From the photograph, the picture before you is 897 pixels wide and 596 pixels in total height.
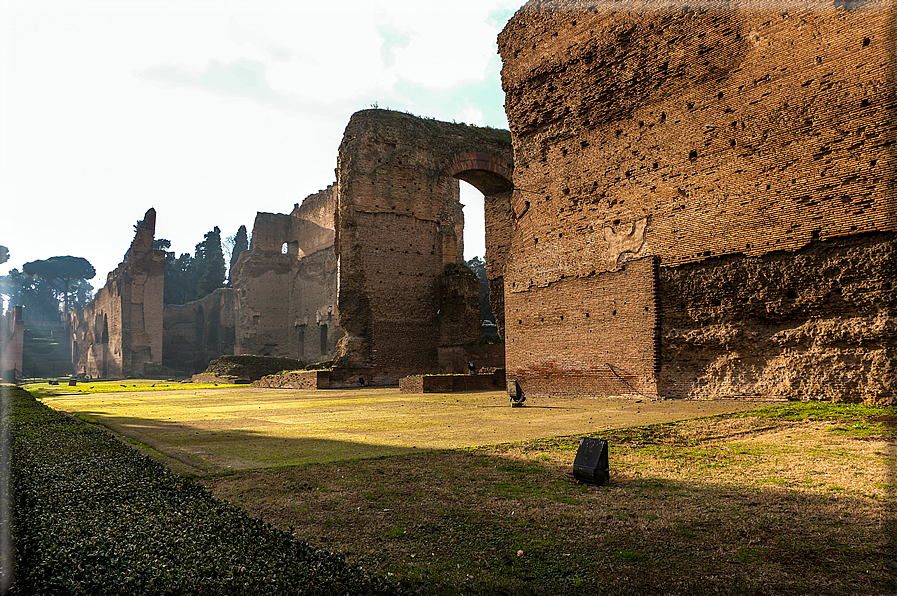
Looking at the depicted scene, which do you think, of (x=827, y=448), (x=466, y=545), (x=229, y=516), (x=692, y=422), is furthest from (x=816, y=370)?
(x=229, y=516)

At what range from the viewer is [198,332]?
36.4m

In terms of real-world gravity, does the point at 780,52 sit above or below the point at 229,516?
above

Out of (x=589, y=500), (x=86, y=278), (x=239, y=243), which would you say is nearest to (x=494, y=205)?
(x=589, y=500)

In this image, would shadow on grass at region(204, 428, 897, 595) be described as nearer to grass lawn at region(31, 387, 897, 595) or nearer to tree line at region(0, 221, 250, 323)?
grass lawn at region(31, 387, 897, 595)

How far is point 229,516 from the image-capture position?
225 cm

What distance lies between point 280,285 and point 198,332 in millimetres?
9118

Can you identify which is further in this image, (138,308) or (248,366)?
(138,308)

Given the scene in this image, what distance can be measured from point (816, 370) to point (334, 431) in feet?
17.6

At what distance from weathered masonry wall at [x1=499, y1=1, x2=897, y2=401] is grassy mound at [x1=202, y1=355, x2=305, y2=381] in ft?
46.2

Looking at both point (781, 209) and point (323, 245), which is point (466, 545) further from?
point (323, 245)

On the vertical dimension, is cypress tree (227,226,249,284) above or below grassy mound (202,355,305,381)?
above

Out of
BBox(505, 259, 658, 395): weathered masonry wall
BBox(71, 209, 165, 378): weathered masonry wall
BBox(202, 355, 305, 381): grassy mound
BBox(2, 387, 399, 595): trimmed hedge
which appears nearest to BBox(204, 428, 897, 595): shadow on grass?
BBox(2, 387, 399, 595): trimmed hedge

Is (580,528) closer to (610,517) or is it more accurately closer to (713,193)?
(610,517)

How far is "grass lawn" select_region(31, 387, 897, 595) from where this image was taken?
6.09 feet
